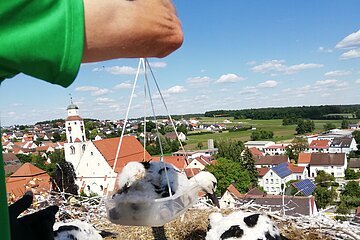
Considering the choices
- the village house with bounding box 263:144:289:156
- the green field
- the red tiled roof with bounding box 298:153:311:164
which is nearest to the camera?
the red tiled roof with bounding box 298:153:311:164

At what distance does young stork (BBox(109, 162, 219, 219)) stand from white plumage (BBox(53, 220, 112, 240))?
9.7 inches

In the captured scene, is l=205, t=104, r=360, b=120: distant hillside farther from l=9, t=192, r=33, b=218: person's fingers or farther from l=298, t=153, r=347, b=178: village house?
l=9, t=192, r=33, b=218: person's fingers

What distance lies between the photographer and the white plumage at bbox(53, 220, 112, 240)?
1.44m

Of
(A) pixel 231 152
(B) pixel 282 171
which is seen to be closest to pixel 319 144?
(B) pixel 282 171

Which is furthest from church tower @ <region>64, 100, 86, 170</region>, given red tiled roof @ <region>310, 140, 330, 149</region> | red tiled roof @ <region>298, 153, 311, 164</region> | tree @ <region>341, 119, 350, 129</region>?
Result: tree @ <region>341, 119, 350, 129</region>

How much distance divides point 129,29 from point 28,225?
38 cm

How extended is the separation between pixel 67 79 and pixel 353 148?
4880cm

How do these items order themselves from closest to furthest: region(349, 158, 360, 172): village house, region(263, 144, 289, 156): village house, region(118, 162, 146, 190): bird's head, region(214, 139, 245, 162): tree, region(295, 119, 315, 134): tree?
region(118, 162, 146, 190): bird's head
region(214, 139, 245, 162): tree
region(349, 158, 360, 172): village house
region(263, 144, 289, 156): village house
region(295, 119, 315, 134): tree

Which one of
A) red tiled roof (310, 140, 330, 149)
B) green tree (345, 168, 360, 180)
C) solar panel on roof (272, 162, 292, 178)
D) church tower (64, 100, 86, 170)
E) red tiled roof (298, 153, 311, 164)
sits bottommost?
green tree (345, 168, 360, 180)

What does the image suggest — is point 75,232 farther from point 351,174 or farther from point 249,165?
point 351,174

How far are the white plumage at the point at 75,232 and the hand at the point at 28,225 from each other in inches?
30.9

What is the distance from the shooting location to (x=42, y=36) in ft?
1.17

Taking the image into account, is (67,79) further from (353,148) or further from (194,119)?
(194,119)

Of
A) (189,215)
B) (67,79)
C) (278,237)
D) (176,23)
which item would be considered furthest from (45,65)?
(189,215)
